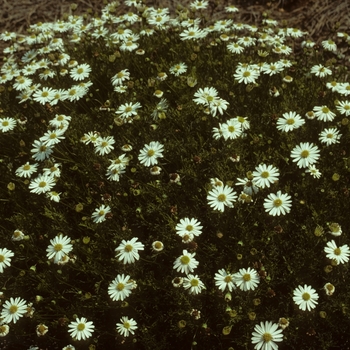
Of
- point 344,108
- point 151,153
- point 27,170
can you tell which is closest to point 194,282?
point 151,153

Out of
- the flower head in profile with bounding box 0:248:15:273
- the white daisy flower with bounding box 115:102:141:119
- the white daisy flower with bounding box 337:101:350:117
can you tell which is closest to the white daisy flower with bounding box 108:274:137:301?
the flower head in profile with bounding box 0:248:15:273

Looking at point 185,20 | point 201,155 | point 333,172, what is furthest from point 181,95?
point 333,172

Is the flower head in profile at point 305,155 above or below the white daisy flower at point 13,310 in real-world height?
above

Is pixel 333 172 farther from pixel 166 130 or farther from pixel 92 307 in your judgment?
pixel 92 307

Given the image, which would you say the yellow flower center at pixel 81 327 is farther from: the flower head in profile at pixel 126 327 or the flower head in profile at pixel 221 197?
the flower head in profile at pixel 221 197

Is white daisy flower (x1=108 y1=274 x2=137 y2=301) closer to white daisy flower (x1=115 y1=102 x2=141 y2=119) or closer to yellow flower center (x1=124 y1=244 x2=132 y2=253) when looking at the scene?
yellow flower center (x1=124 y1=244 x2=132 y2=253)

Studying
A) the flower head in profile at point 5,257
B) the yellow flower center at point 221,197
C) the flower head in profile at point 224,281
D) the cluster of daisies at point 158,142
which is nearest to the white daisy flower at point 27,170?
the cluster of daisies at point 158,142

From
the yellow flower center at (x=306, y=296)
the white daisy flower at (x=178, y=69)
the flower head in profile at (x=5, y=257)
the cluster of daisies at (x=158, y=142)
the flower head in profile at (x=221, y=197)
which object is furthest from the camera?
the white daisy flower at (x=178, y=69)
